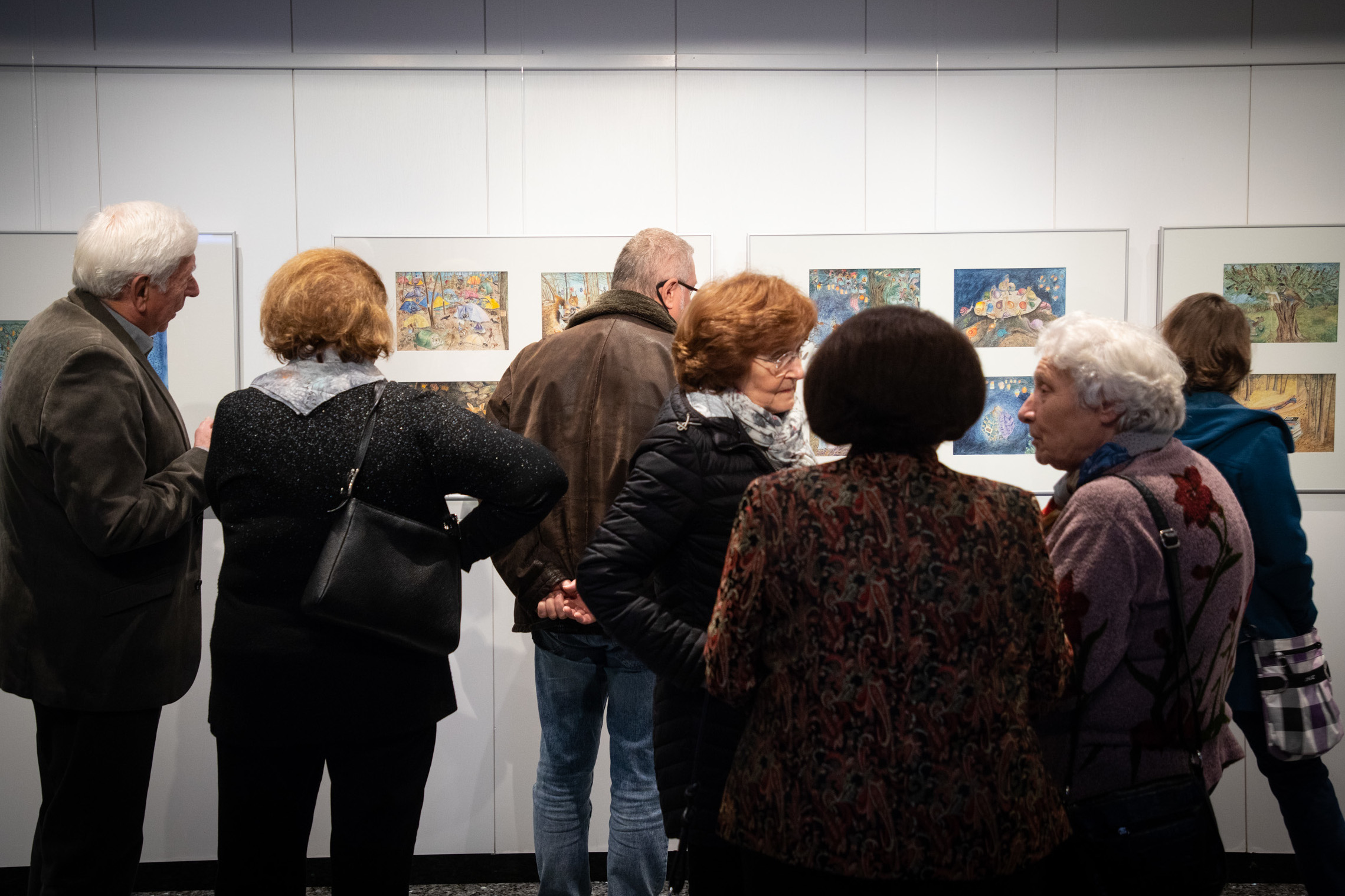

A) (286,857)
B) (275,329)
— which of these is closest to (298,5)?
(275,329)

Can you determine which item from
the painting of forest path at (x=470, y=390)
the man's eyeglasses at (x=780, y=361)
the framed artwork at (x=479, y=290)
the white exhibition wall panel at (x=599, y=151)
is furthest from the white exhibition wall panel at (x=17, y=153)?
the man's eyeglasses at (x=780, y=361)

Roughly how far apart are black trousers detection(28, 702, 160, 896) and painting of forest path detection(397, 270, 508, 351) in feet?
4.38

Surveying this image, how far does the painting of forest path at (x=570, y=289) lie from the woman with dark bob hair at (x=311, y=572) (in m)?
1.19

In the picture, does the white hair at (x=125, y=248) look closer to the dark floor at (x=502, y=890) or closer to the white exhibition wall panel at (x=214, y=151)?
the white exhibition wall panel at (x=214, y=151)

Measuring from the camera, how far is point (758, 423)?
1.46 m

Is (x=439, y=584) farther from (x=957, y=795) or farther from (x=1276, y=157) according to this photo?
(x=1276, y=157)

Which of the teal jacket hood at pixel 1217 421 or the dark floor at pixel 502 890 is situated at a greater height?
the teal jacket hood at pixel 1217 421

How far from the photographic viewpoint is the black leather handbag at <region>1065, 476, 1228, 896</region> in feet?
4.49

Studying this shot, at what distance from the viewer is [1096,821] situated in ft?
4.53

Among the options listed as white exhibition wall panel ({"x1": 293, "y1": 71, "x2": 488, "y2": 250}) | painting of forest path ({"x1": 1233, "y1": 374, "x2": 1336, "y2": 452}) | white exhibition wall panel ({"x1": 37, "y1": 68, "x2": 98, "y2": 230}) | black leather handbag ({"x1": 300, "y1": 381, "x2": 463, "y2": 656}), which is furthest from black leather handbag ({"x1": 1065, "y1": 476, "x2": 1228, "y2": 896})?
white exhibition wall panel ({"x1": 37, "y1": 68, "x2": 98, "y2": 230})

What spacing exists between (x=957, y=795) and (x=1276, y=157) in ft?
8.53

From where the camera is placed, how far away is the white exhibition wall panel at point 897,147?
2.78 metres

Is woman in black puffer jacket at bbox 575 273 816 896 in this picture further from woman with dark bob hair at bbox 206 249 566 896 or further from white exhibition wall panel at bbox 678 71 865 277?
white exhibition wall panel at bbox 678 71 865 277

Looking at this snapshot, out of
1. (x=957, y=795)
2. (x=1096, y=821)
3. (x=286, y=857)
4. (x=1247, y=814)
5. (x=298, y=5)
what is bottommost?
(x=1247, y=814)
